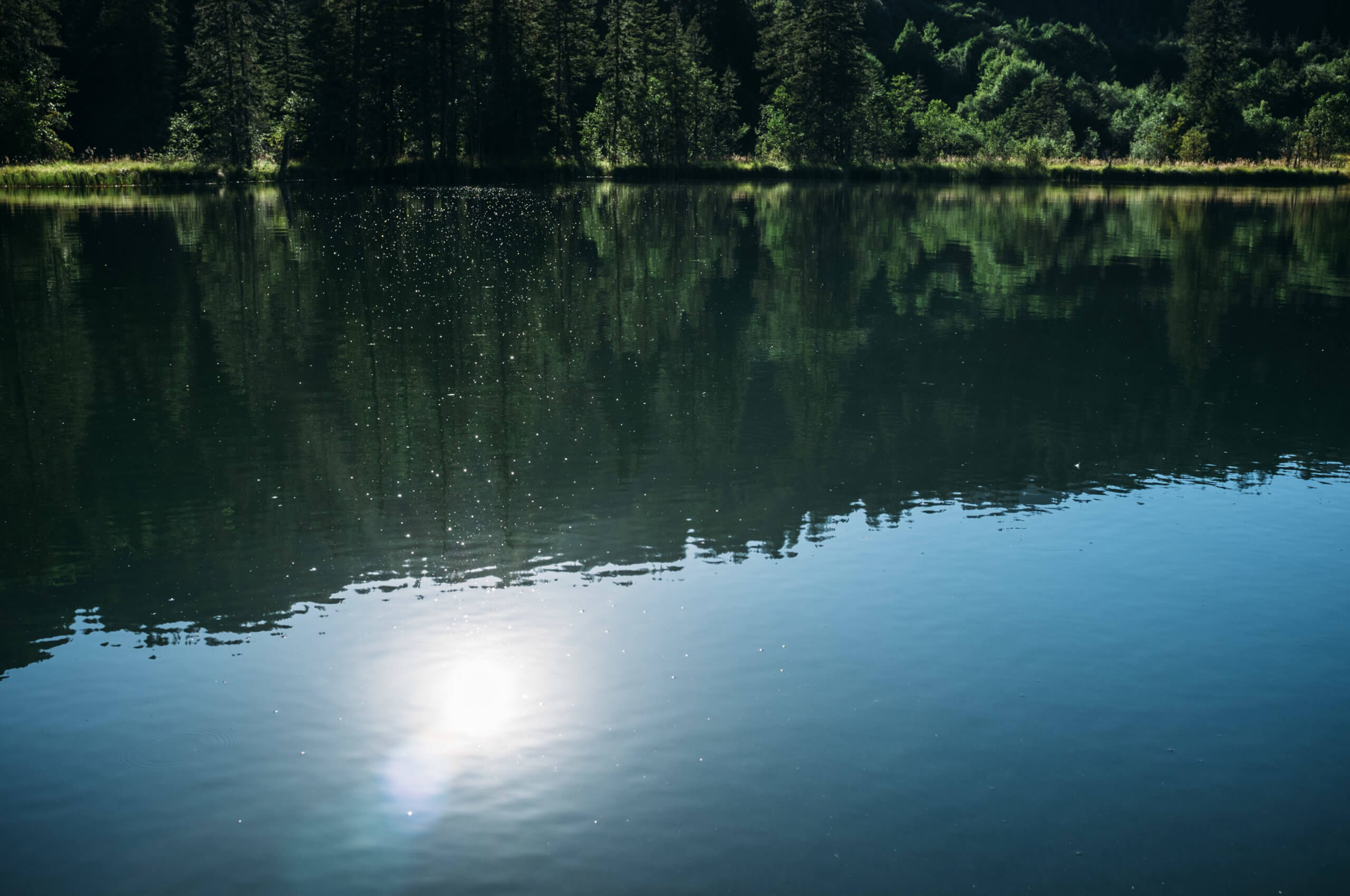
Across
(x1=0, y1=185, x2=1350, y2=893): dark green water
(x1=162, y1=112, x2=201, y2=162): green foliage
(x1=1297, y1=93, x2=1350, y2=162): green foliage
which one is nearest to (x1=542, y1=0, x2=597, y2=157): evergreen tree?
(x1=162, y1=112, x2=201, y2=162): green foliage

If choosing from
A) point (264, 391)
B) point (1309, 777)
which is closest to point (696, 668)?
point (1309, 777)

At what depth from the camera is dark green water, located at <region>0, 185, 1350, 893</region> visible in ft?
22.1

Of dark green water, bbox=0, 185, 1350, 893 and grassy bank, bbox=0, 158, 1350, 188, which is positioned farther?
grassy bank, bbox=0, 158, 1350, 188

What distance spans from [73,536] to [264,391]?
6.45 metres

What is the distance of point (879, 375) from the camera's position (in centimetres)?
1955

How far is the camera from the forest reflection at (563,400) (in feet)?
38.0

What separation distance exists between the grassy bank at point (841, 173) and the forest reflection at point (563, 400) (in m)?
42.5

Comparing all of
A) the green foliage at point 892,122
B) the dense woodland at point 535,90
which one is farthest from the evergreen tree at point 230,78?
the green foliage at point 892,122

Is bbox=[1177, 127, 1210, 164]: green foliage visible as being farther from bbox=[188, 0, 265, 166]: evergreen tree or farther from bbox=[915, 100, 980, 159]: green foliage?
bbox=[188, 0, 265, 166]: evergreen tree

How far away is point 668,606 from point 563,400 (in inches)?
317

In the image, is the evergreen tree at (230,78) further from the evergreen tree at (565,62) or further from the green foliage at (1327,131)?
the green foliage at (1327,131)

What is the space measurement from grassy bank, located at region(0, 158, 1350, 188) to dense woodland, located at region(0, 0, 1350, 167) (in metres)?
2.38

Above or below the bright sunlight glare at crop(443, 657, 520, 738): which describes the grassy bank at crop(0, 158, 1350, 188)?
above

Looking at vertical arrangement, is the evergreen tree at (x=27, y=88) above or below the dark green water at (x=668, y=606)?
above
